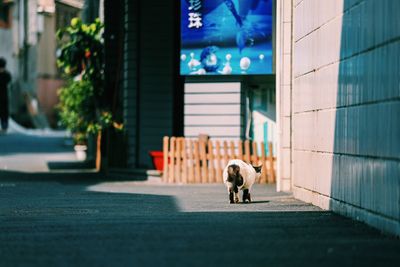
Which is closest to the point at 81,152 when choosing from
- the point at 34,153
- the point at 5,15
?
the point at 34,153

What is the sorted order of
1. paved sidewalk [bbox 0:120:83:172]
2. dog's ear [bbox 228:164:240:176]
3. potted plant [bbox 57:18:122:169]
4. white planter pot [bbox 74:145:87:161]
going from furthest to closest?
white planter pot [bbox 74:145:87:161] < paved sidewalk [bbox 0:120:83:172] < potted plant [bbox 57:18:122:169] < dog's ear [bbox 228:164:240:176]

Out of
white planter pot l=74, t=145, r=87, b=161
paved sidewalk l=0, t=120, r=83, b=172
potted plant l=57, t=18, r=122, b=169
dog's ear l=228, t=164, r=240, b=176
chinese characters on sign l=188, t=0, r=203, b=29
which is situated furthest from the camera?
white planter pot l=74, t=145, r=87, b=161

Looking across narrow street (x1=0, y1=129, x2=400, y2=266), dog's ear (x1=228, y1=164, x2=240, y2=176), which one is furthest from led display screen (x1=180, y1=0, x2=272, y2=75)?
dog's ear (x1=228, y1=164, x2=240, y2=176)

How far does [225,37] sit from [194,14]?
83cm

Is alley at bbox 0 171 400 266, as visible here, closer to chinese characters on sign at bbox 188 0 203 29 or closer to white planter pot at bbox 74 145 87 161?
chinese characters on sign at bbox 188 0 203 29

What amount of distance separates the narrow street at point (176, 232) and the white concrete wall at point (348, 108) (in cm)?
35

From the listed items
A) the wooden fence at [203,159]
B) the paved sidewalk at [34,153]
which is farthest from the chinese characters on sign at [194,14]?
the paved sidewalk at [34,153]

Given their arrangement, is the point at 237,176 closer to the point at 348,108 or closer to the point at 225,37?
the point at 348,108

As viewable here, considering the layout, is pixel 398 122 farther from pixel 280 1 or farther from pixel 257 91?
pixel 257 91

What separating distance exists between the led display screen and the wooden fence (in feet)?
5.43

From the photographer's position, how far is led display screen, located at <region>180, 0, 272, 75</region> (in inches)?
944

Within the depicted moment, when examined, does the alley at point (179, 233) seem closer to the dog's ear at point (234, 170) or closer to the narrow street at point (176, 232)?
the narrow street at point (176, 232)

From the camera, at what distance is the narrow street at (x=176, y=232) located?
8.94 m

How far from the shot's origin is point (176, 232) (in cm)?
1118
